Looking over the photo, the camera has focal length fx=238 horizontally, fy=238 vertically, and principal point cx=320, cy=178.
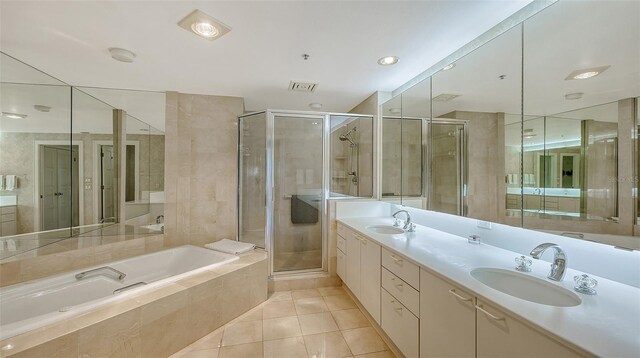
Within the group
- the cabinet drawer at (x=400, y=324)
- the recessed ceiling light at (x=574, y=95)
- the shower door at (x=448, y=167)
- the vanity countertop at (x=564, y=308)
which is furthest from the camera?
the shower door at (x=448, y=167)

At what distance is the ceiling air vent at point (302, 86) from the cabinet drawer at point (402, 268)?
192 cm

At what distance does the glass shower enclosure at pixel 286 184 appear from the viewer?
9.70 ft

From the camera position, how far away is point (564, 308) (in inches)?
35.8

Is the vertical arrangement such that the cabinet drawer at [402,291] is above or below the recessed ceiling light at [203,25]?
below

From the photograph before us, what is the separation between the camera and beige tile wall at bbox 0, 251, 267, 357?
4.24 ft

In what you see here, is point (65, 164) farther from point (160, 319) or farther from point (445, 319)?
point (445, 319)

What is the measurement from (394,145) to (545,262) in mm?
1763

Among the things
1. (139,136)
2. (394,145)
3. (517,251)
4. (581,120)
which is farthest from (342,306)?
(139,136)

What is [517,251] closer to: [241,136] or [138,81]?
[241,136]

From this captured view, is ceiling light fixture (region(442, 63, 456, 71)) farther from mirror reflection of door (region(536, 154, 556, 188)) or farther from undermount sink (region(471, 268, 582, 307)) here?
undermount sink (region(471, 268, 582, 307))

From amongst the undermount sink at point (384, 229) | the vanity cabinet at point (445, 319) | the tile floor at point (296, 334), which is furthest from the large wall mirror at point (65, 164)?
the vanity cabinet at point (445, 319)

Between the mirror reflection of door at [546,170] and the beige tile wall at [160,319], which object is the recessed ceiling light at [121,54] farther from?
the mirror reflection of door at [546,170]

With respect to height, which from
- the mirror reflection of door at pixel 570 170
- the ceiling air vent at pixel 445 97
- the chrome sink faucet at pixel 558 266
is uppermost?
the ceiling air vent at pixel 445 97

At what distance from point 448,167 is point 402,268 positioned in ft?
3.41
